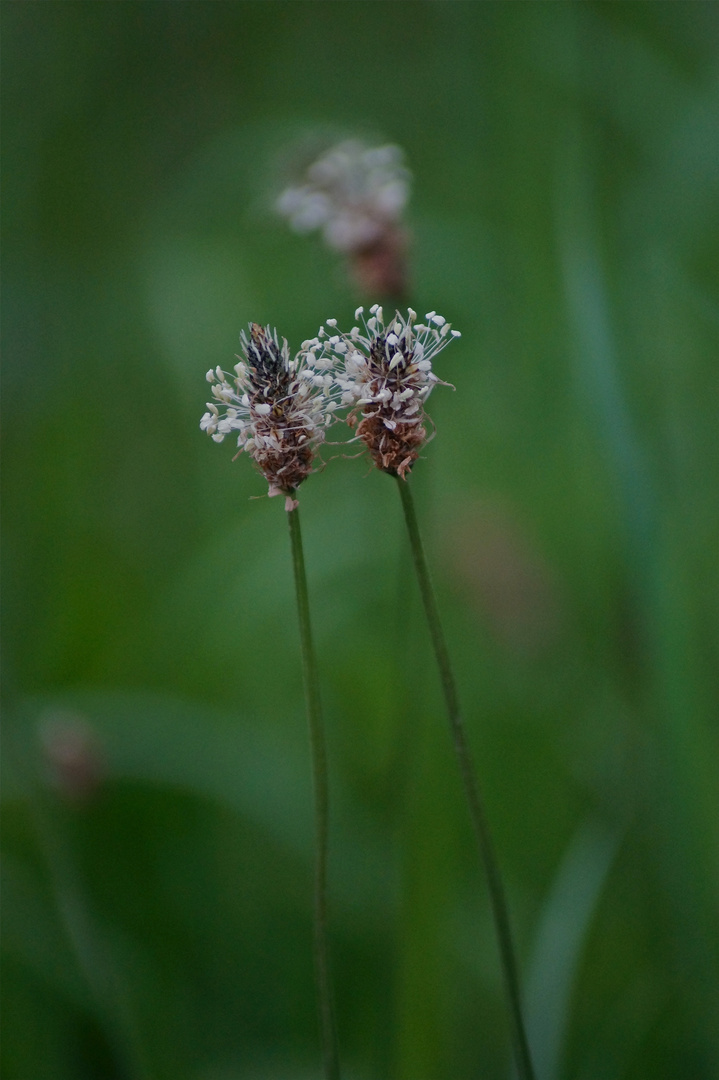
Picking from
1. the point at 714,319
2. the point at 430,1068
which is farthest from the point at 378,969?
the point at 714,319

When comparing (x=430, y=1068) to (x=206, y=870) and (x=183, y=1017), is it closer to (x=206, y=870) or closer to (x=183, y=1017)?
(x=183, y=1017)

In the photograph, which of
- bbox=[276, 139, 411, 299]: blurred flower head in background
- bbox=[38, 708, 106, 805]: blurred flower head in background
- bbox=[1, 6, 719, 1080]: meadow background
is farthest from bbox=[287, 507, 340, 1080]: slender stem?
bbox=[38, 708, 106, 805]: blurred flower head in background

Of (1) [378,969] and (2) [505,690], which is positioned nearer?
(1) [378,969]

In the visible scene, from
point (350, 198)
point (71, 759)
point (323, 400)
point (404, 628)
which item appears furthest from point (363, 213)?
point (71, 759)

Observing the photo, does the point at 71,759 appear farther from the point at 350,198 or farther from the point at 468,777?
the point at 468,777

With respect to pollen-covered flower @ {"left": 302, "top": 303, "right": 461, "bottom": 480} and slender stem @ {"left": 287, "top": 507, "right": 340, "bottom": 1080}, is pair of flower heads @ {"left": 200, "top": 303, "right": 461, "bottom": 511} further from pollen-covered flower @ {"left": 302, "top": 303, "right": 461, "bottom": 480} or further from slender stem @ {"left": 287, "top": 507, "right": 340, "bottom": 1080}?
slender stem @ {"left": 287, "top": 507, "right": 340, "bottom": 1080}

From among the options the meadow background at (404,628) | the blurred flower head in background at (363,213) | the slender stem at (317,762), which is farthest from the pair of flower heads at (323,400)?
the blurred flower head in background at (363,213)
